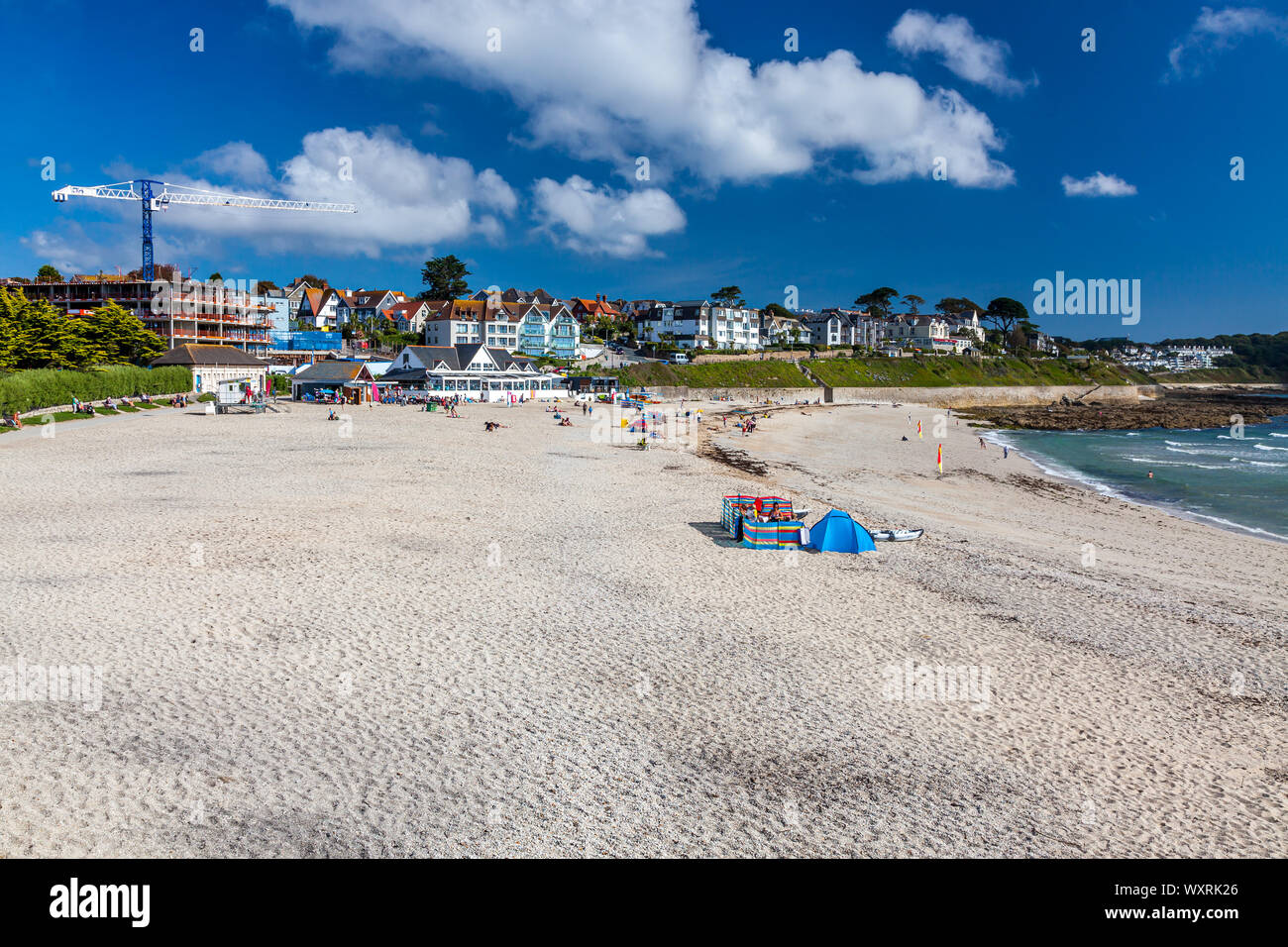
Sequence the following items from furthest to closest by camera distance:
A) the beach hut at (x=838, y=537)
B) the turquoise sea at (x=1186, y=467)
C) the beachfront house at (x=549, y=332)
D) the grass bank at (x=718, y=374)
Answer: the beachfront house at (x=549, y=332)
the grass bank at (x=718, y=374)
the turquoise sea at (x=1186, y=467)
the beach hut at (x=838, y=537)

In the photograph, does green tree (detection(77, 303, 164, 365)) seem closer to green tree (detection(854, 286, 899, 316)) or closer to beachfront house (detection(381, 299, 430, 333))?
beachfront house (detection(381, 299, 430, 333))

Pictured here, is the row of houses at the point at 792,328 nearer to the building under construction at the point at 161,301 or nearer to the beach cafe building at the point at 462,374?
the beach cafe building at the point at 462,374

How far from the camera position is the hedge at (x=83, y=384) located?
38750 millimetres

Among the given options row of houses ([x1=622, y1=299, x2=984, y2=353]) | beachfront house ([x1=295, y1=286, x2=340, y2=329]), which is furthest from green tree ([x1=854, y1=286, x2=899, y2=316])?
beachfront house ([x1=295, y1=286, x2=340, y2=329])

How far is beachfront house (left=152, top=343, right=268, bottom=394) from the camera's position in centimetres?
6384

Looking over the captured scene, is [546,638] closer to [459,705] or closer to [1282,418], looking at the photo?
[459,705]

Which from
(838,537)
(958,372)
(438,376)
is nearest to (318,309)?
(438,376)

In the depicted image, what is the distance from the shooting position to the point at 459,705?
31.6ft

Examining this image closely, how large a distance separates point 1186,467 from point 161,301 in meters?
92.0

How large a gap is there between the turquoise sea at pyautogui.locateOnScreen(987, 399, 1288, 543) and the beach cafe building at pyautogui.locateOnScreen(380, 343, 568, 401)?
40.2 m

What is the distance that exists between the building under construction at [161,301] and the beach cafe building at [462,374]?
23.4 metres

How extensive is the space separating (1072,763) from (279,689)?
9782 mm

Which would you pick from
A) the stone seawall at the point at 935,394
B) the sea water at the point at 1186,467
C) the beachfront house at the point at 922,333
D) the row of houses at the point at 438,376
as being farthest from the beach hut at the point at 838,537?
the beachfront house at the point at 922,333
